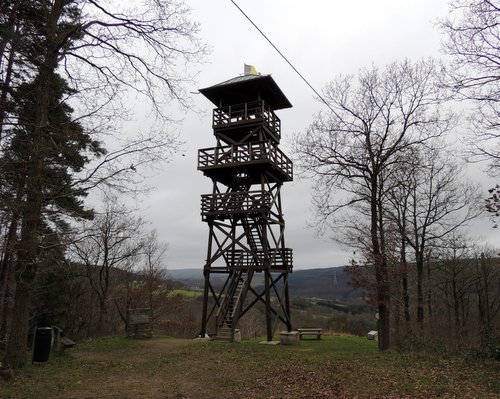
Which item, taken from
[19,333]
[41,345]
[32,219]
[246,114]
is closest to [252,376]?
[19,333]

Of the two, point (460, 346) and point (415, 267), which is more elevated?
point (415, 267)

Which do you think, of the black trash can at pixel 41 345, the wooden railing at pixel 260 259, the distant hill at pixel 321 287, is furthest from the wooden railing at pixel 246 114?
the distant hill at pixel 321 287

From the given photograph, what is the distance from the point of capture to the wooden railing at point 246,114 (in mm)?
20453

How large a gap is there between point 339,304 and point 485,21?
56.0 metres

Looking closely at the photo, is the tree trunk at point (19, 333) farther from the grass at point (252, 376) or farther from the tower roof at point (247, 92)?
the tower roof at point (247, 92)

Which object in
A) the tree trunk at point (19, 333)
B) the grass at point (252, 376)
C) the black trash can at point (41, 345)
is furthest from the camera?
the black trash can at point (41, 345)

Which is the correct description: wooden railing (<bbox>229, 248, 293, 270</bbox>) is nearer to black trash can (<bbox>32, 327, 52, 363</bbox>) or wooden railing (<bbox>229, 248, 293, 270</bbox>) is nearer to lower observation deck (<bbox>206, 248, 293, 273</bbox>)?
lower observation deck (<bbox>206, 248, 293, 273</bbox>)

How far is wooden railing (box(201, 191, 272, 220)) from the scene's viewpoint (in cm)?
1889

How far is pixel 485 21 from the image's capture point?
10352 millimetres

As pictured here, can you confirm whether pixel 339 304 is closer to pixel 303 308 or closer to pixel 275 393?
pixel 303 308

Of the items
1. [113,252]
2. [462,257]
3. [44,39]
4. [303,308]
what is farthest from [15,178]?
[303,308]

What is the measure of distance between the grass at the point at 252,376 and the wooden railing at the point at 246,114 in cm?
1153

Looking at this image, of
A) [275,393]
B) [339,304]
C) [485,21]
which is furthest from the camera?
[339,304]

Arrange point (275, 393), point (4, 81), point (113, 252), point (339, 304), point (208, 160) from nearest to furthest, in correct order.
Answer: point (275, 393) → point (4, 81) → point (208, 160) → point (113, 252) → point (339, 304)
